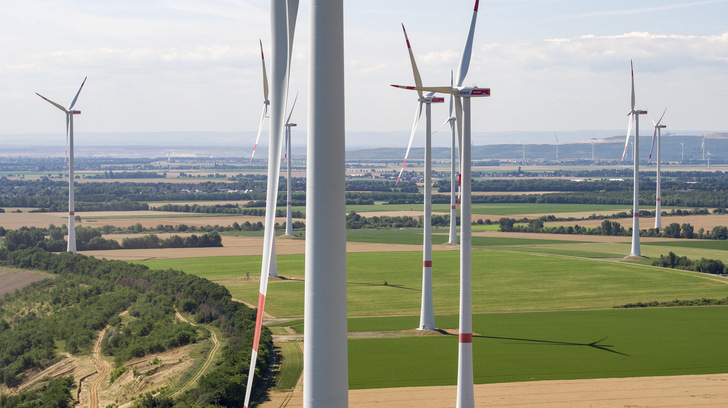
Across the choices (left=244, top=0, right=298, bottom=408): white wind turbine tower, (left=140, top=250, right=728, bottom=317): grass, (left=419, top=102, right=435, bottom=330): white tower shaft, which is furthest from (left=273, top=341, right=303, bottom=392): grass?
(left=244, top=0, right=298, bottom=408): white wind turbine tower

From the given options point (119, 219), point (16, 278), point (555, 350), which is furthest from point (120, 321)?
point (119, 219)

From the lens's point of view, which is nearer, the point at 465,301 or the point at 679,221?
the point at 465,301

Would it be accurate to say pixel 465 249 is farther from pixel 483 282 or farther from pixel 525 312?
pixel 483 282

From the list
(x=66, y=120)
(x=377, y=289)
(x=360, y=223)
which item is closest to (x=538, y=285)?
(x=377, y=289)

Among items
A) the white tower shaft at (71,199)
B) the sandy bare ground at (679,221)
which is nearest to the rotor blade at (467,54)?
the white tower shaft at (71,199)

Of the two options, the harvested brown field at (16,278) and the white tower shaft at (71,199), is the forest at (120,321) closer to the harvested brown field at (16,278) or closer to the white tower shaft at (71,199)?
the harvested brown field at (16,278)

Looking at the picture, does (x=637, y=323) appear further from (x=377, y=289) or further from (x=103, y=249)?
(x=103, y=249)
